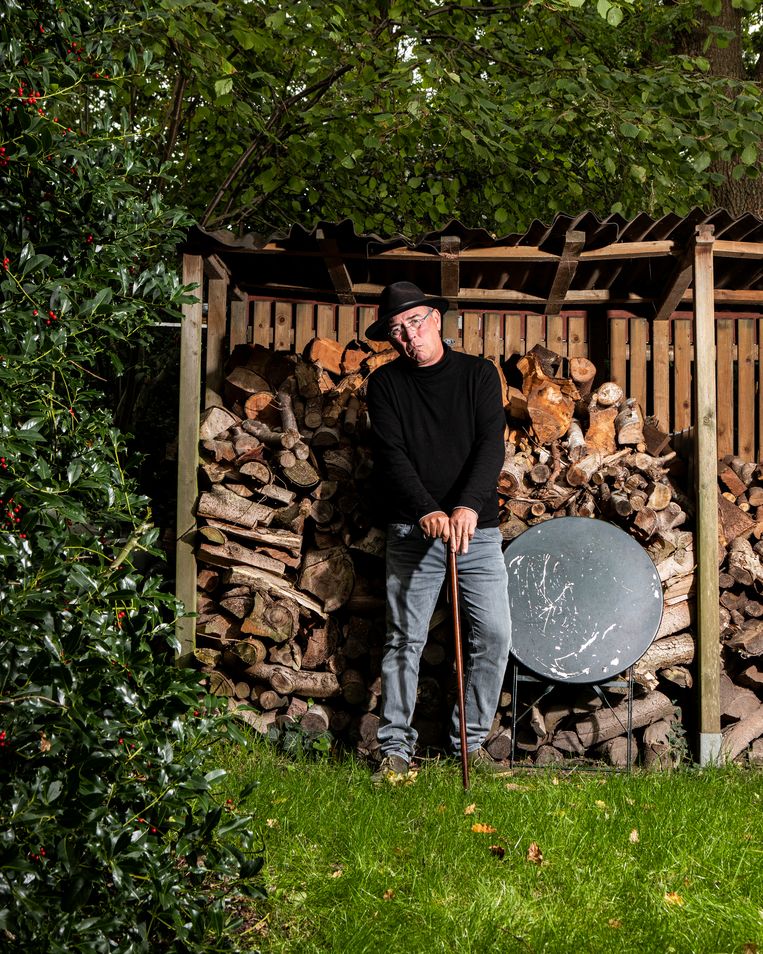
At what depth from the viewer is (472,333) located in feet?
20.9

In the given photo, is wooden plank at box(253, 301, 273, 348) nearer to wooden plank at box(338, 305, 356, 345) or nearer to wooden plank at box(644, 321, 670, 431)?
wooden plank at box(338, 305, 356, 345)

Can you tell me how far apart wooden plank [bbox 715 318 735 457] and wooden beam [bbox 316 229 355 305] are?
2588 mm

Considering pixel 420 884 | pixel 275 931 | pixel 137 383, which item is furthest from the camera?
pixel 137 383

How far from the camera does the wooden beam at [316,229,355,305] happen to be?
17.0ft

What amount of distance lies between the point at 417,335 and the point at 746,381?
9.73 feet

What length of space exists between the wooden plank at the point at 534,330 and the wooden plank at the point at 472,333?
0.34 metres

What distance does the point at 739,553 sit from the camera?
5.55m

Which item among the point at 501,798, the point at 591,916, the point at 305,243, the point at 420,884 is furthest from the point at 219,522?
the point at 591,916

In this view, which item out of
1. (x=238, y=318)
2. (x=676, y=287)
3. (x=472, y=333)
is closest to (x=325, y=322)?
(x=238, y=318)

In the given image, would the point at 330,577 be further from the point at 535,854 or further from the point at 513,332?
the point at 513,332

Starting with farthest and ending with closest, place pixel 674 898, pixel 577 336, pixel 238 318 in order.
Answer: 1. pixel 577 336
2. pixel 238 318
3. pixel 674 898

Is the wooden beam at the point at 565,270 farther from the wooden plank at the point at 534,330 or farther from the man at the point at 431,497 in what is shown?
the man at the point at 431,497

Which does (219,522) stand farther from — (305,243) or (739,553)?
(739,553)

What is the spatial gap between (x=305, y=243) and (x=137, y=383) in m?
2.98
